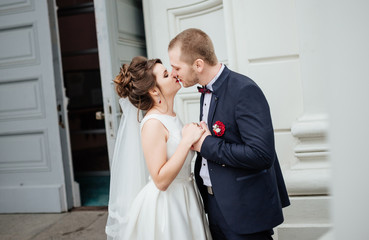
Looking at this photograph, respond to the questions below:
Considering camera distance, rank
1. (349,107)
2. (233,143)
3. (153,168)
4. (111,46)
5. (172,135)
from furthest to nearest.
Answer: (111,46) < (172,135) < (153,168) < (233,143) < (349,107)

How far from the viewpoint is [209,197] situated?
178cm

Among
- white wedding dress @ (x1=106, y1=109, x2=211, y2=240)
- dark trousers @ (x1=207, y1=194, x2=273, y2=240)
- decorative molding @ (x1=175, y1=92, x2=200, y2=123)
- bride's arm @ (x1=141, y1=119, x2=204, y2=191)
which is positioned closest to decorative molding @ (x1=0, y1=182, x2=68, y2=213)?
decorative molding @ (x1=175, y1=92, x2=200, y2=123)

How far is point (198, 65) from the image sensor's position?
165 cm

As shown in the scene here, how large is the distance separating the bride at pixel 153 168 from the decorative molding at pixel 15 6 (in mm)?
2426

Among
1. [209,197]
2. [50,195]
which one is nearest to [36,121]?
[50,195]

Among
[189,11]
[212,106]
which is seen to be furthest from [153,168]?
[189,11]

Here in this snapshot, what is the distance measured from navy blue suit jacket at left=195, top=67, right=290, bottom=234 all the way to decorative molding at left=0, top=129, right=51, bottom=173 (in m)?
2.80

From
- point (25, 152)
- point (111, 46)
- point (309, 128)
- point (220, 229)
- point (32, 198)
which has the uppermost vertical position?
point (111, 46)

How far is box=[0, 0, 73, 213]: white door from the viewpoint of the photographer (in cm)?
374

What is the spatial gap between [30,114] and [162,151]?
2668 mm

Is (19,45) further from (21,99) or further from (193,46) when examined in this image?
(193,46)

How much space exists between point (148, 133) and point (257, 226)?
729 millimetres

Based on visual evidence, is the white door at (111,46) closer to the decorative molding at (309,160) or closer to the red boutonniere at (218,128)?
the decorative molding at (309,160)

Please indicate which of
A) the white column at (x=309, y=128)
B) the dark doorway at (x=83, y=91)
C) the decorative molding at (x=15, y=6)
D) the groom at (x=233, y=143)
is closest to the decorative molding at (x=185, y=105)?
the white column at (x=309, y=128)
